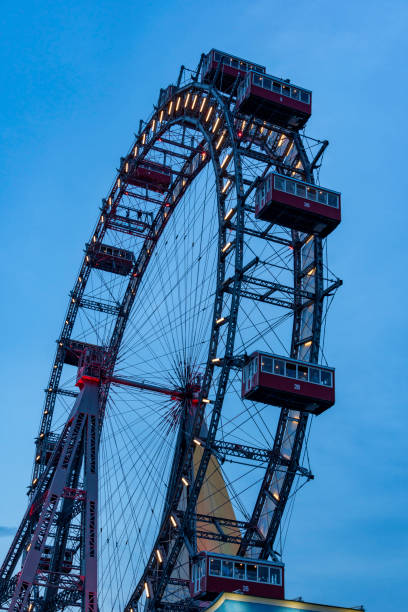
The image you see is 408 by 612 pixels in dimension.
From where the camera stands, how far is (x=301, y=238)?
3800 centimetres

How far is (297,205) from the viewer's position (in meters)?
35.0

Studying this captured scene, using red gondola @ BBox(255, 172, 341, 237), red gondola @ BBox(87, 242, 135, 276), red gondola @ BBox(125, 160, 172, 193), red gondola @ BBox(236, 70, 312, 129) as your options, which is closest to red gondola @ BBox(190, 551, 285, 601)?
red gondola @ BBox(255, 172, 341, 237)

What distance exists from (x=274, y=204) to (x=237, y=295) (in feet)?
14.6

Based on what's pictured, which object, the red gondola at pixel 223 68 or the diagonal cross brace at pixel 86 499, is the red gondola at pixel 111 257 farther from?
the red gondola at pixel 223 68

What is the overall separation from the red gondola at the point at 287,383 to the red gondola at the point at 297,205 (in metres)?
6.66

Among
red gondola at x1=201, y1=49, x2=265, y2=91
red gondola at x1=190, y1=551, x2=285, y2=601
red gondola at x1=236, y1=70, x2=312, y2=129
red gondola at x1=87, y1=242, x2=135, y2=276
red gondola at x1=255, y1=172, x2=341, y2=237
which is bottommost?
red gondola at x1=190, y1=551, x2=285, y2=601

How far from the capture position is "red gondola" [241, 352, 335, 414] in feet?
104

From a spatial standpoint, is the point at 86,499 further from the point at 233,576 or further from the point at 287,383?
the point at 287,383

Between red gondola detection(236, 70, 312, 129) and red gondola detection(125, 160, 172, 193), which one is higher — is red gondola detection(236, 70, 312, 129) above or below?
below

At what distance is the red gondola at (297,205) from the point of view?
3488cm

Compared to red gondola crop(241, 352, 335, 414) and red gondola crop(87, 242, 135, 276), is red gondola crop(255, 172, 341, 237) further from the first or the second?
red gondola crop(87, 242, 135, 276)

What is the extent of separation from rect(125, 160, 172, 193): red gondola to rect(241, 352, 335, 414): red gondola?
63.9 ft

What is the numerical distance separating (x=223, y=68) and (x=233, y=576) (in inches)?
945

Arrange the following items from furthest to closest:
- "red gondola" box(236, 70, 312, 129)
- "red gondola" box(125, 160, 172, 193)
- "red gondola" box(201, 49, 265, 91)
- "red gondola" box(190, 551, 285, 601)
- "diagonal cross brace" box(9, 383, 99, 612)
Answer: "red gondola" box(125, 160, 172, 193) < "red gondola" box(201, 49, 265, 91) < "red gondola" box(236, 70, 312, 129) < "diagonal cross brace" box(9, 383, 99, 612) < "red gondola" box(190, 551, 285, 601)
